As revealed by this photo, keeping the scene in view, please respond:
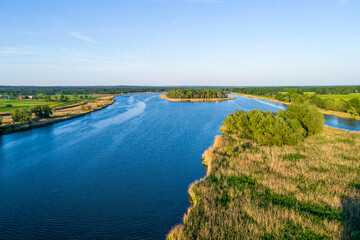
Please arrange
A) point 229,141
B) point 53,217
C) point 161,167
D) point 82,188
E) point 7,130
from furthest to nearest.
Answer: point 7,130, point 229,141, point 161,167, point 82,188, point 53,217

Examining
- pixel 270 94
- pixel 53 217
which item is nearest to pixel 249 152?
pixel 53 217

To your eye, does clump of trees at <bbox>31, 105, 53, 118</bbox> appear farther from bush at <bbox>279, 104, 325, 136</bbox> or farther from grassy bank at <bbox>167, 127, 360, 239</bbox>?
bush at <bbox>279, 104, 325, 136</bbox>

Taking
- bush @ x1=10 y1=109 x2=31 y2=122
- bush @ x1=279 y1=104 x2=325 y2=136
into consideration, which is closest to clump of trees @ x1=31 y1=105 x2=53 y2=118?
bush @ x1=10 y1=109 x2=31 y2=122

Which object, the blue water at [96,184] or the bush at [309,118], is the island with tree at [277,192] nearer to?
the blue water at [96,184]

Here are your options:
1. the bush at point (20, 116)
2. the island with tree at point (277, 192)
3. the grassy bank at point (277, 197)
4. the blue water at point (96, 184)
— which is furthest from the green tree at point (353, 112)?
the bush at point (20, 116)

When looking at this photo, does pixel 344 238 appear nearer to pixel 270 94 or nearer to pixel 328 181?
pixel 328 181

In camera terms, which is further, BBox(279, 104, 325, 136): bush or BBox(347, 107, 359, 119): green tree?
BBox(347, 107, 359, 119): green tree
